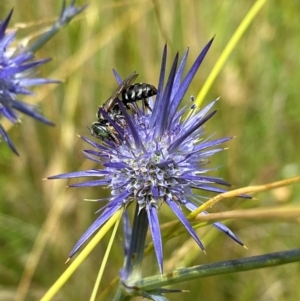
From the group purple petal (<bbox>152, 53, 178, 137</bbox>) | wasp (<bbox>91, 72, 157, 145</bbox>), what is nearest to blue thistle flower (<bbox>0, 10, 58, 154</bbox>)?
wasp (<bbox>91, 72, 157, 145</bbox>)

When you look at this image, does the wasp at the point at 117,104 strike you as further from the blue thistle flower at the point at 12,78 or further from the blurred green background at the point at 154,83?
the blurred green background at the point at 154,83

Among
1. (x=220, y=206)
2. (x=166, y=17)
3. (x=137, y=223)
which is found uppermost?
(x=166, y=17)

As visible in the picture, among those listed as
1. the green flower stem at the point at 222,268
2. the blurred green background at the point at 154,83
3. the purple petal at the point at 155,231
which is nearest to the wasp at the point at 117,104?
the purple petal at the point at 155,231

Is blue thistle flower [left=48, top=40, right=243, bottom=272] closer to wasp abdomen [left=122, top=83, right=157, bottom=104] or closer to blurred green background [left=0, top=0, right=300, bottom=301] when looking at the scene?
wasp abdomen [left=122, top=83, right=157, bottom=104]

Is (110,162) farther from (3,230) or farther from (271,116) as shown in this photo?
(271,116)

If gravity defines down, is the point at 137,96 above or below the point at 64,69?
below

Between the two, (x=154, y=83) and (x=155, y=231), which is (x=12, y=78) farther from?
(x=154, y=83)

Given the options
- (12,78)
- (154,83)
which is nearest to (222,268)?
(12,78)

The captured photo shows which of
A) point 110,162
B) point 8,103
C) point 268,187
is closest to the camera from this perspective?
point 268,187

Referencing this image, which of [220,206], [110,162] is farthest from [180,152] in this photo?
[220,206]
